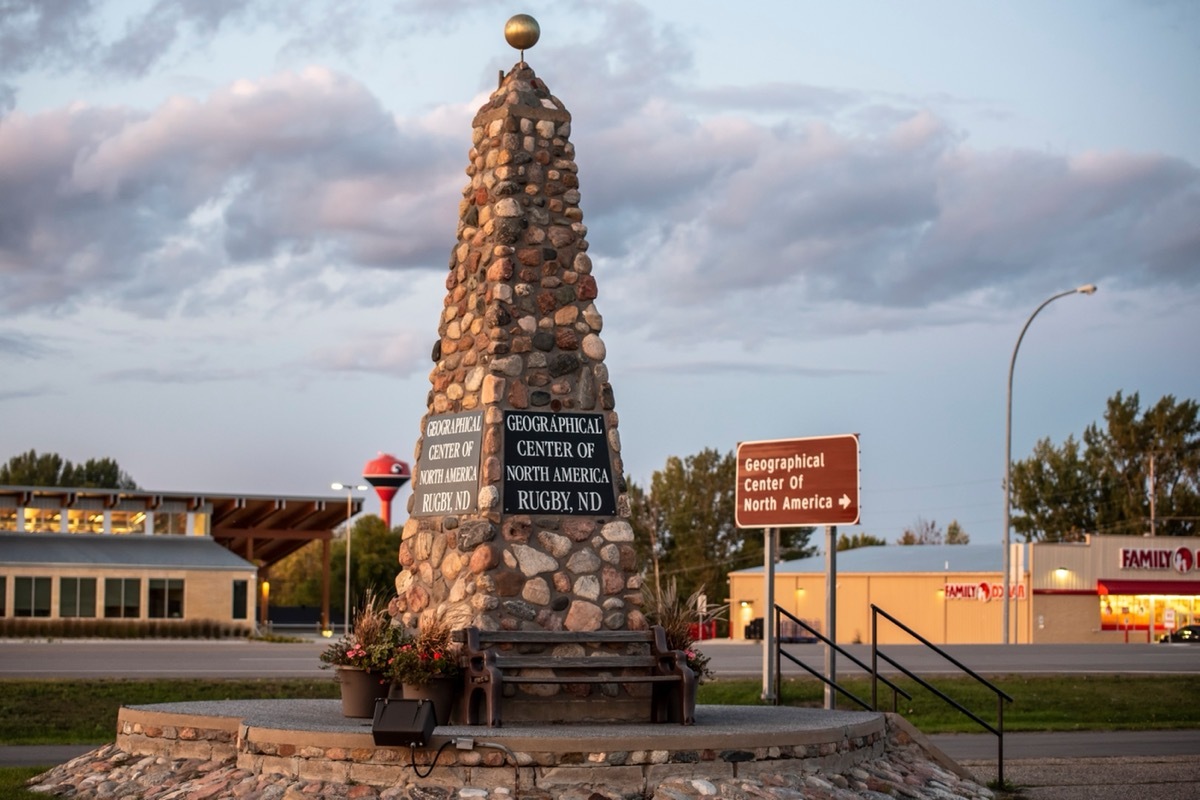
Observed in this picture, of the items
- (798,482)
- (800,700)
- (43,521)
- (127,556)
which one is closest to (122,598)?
(127,556)

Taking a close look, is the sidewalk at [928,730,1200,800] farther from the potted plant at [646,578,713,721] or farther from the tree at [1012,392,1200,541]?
the tree at [1012,392,1200,541]

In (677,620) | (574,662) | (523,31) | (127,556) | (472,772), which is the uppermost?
(523,31)

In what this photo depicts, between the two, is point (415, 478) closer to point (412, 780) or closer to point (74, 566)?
point (412, 780)

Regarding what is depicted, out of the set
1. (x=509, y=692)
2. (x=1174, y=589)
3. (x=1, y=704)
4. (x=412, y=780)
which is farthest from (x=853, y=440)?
(x=1174, y=589)

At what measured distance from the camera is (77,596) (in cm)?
5884

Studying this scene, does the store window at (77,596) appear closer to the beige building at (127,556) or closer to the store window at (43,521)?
the beige building at (127,556)

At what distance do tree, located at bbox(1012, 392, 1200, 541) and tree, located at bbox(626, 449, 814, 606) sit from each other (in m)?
15.8

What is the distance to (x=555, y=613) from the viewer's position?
13.3 meters

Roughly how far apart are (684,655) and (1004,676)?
1949cm

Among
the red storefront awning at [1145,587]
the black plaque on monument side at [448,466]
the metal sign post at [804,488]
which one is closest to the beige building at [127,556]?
the red storefront awning at [1145,587]

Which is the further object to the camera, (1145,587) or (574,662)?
(1145,587)

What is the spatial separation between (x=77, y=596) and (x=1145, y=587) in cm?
4538

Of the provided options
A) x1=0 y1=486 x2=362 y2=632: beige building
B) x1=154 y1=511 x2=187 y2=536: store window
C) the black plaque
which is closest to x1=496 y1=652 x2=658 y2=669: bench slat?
the black plaque

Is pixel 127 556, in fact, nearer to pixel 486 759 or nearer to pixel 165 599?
pixel 165 599
